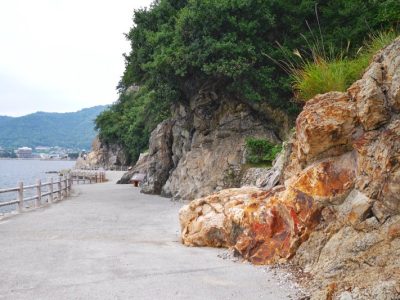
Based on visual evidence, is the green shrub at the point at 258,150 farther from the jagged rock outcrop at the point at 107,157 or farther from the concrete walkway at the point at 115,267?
the jagged rock outcrop at the point at 107,157

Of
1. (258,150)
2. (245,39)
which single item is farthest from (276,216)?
(245,39)

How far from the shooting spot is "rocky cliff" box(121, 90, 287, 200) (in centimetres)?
2156

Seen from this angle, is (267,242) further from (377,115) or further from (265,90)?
(265,90)

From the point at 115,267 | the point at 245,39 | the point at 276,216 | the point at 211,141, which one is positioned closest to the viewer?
the point at 115,267

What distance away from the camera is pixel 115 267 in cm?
775

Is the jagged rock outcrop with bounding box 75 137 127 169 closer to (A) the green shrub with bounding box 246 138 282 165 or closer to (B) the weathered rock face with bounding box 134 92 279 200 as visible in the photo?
(B) the weathered rock face with bounding box 134 92 279 200

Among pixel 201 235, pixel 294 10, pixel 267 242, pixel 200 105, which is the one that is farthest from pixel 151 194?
pixel 267 242

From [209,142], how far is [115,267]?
16.0 meters

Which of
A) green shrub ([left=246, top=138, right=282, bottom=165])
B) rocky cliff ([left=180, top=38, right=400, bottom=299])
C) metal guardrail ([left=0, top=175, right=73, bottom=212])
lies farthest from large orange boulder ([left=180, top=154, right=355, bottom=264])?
green shrub ([left=246, top=138, right=282, bottom=165])

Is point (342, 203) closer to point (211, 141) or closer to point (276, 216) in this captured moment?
point (276, 216)

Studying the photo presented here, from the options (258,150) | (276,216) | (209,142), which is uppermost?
(209,142)

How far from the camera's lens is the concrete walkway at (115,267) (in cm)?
637

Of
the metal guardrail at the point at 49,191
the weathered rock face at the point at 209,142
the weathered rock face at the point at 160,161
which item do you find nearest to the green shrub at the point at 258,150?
the weathered rock face at the point at 209,142

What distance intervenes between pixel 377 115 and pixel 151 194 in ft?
68.6
